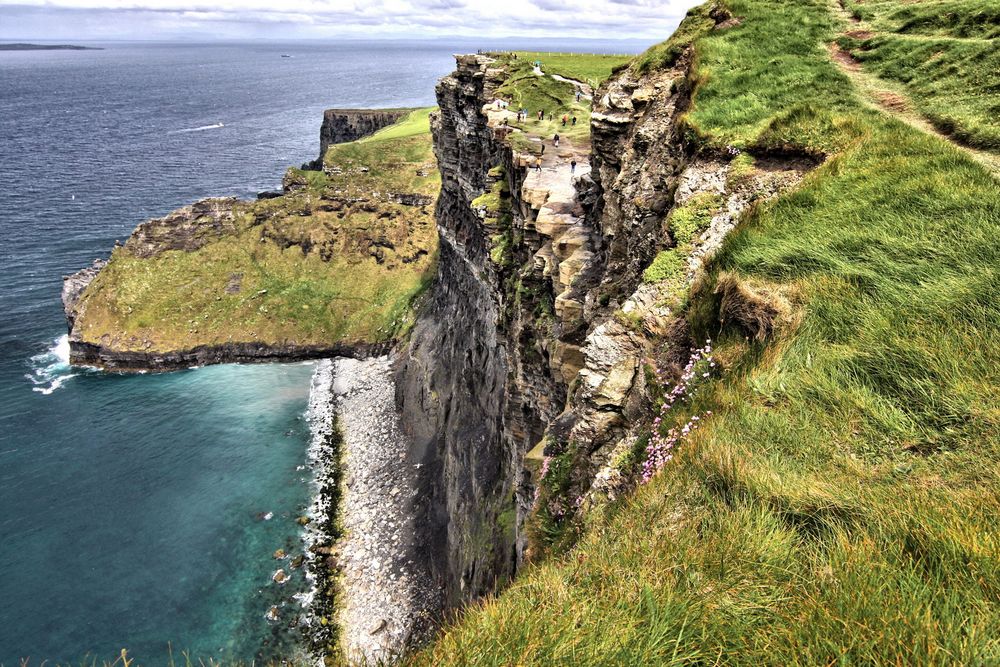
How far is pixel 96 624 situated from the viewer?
37781mm

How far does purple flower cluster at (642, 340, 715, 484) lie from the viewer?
28.0 ft

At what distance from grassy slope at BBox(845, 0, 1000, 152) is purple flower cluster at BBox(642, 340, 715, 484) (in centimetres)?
949

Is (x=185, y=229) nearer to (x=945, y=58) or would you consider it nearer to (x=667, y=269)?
(x=667, y=269)

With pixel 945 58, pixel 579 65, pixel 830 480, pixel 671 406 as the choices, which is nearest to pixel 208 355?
pixel 579 65

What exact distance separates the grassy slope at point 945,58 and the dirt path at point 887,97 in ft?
0.71

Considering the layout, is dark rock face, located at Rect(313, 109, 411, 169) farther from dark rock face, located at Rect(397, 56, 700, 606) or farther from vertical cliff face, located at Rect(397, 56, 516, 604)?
dark rock face, located at Rect(397, 56, 700, 606)

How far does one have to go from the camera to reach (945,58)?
16812mm

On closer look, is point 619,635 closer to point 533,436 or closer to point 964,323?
point 964,323

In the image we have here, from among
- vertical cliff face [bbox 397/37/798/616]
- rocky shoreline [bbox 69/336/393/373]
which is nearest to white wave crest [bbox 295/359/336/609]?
rocky shoreline [bbox 69/336/393/373]

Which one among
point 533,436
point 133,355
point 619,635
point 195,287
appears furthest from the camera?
point 195,287

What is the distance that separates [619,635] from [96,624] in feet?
153

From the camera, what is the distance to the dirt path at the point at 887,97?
1260cm

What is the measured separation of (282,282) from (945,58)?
75.2 metres

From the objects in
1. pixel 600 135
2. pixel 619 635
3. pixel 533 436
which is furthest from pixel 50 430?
pixel 619 635
